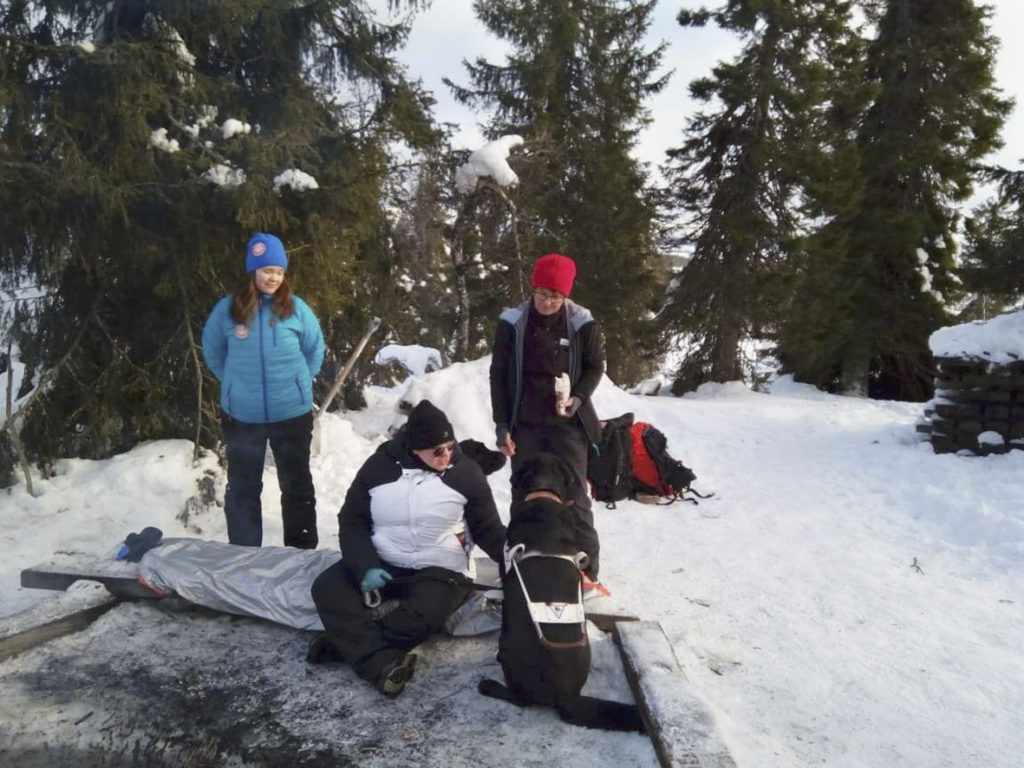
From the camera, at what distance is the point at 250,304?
394 centimetres

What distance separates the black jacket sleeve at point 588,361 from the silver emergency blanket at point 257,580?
108 centimetres

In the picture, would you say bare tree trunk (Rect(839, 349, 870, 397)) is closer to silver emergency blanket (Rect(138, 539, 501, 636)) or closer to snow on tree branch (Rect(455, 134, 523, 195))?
snow on tree branch (Rect(455, 134, 523, 195))

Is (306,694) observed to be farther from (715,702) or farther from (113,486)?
(113,486)

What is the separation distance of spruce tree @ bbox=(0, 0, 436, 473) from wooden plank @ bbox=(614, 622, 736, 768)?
3989 millimetres

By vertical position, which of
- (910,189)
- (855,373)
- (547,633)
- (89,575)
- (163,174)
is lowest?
(89,575)

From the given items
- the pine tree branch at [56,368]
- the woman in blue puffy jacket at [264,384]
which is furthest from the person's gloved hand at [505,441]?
the pine tree branch at [56,368]

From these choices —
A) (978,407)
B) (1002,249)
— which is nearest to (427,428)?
(978,407)

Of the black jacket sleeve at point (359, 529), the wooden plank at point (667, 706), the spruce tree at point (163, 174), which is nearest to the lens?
the wooden plank at point (667, 706)

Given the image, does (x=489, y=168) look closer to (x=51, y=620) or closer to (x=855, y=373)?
(x=51, y=620)

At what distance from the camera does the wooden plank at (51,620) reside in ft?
10.4

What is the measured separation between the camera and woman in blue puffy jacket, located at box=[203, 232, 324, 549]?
13.0ft

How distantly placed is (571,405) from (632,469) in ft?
8.75

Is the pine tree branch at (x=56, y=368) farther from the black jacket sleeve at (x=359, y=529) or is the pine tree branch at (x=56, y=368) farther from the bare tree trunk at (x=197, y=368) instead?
the black jacket sleeve at (x=359, y=529)

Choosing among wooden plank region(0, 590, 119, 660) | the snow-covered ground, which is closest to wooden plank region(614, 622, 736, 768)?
the snow-covered ground
